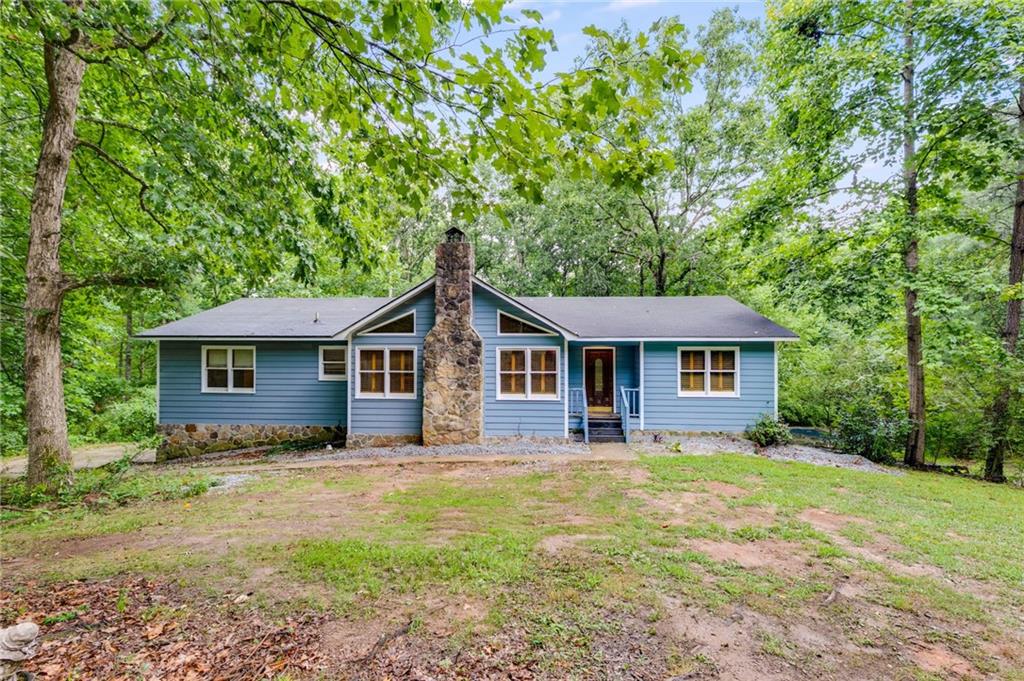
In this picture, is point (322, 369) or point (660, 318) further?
point (660, 318)

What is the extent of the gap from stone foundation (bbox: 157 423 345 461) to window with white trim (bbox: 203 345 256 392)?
1049 mm

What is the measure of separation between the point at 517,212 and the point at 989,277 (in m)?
17.0

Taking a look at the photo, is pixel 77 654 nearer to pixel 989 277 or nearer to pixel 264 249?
pixel 264 249

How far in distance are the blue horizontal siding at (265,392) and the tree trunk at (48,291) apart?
558cm

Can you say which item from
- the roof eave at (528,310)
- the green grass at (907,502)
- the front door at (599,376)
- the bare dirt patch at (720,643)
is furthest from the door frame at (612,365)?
Answer: the bare dirt patch at (720,643)

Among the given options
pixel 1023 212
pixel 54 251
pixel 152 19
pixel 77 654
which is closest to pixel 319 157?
pixel 152 19

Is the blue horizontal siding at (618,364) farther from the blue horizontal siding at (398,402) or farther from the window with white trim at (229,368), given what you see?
the window with white trim at (229,368)

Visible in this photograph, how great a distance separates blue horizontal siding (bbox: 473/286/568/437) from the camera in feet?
35.9

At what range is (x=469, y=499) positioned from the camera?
21.4ft

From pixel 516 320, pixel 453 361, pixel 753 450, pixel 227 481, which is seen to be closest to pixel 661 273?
pixel 753 450

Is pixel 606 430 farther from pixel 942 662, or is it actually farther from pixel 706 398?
pixel 942 662

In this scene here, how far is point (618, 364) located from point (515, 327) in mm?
3692

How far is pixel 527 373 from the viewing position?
36.2ft

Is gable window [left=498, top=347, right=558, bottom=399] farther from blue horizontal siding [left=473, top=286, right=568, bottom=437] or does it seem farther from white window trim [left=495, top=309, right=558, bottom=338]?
white window trim [left=495, top=309, right=558, bottom=338]
